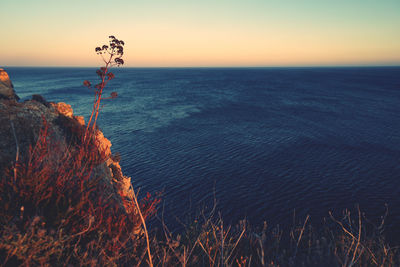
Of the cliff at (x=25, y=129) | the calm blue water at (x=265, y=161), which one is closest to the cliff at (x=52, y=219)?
the cliff at (x=25, y=129)

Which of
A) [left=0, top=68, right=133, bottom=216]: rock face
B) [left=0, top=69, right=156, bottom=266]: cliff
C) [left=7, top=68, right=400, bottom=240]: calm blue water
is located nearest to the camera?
[left=0, top=69, right=156, bottom=266]: cliff

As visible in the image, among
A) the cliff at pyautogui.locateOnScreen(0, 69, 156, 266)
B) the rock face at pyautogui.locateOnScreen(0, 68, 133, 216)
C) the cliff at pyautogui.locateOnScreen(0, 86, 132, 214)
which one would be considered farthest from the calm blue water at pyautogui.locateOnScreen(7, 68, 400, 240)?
the cliff at pyautogui.locateOnScreen(0, 69, 156, 266)

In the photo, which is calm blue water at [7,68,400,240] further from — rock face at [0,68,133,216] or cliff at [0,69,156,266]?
cliff at [0,69,156,266]

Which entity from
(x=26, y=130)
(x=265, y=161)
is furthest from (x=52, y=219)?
(x=265, y=161)

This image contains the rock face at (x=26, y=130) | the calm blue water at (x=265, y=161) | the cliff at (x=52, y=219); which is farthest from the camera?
the calm blue water at (x=265, y=161)

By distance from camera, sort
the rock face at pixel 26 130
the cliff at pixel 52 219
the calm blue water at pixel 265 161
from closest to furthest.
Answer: the cliff at pixel 52 219 → the rock face at pixel 26 130 → the calm blue water at pixel 265 161

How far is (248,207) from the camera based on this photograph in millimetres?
16422

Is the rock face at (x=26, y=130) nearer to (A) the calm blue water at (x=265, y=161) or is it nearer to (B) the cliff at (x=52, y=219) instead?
(B) the cliff at (x=52, y=219)

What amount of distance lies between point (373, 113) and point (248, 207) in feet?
139

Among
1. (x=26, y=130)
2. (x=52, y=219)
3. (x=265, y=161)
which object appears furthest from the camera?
(x=265, y=161)

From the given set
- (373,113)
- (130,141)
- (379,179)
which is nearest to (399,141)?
(379,179)

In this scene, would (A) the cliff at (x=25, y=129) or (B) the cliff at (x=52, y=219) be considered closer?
(B) the cliff at (x=52, y=219)

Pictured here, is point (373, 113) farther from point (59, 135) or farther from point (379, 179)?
point (59, 135)

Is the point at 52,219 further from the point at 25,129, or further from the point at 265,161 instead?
the point at 265,161
